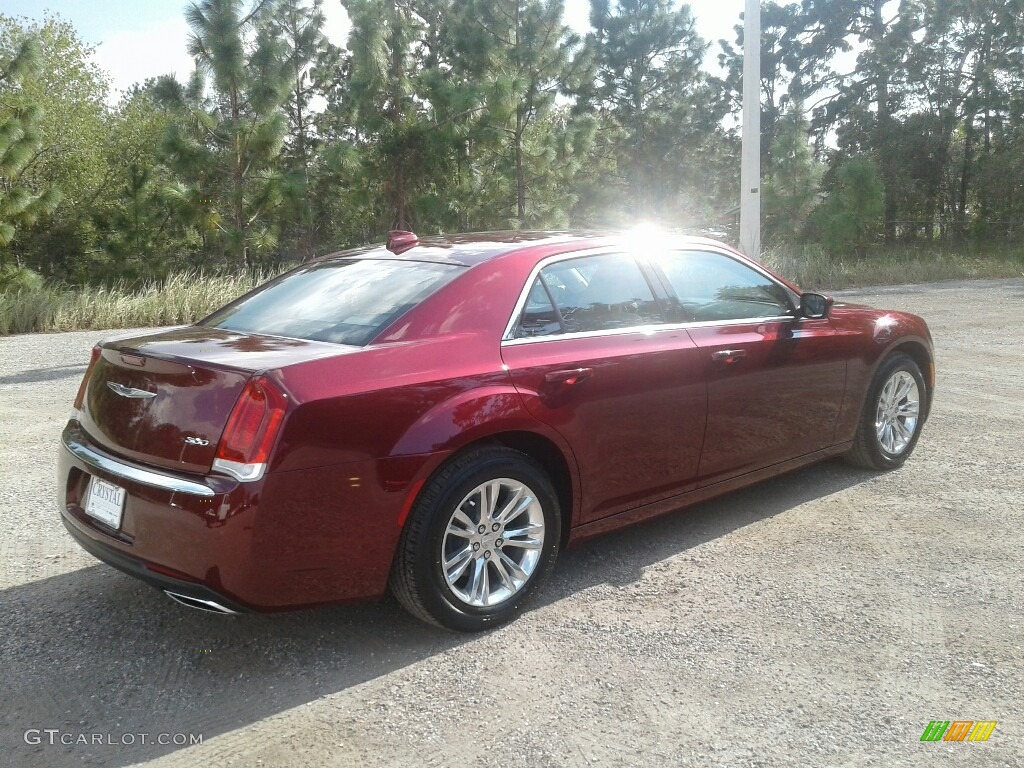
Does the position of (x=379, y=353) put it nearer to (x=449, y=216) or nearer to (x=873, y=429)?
(x=873, y=429)

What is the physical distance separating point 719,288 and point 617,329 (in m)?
0.85

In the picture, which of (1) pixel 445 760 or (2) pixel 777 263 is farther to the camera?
(2) pixel 777 263

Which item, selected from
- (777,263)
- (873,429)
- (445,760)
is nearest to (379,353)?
(445,760)

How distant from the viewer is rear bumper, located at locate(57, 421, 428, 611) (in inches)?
118

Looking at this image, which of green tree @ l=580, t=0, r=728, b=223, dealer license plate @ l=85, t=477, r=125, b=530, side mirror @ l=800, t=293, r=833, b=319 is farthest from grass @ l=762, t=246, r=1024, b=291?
dealer license plate @ l=85, t=477, r=125, b=530

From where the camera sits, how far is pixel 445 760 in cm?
272

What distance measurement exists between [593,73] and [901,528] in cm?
2120

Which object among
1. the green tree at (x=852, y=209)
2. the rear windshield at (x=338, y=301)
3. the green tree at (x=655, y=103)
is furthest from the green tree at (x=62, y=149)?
the green tree at (x=852, y=209)

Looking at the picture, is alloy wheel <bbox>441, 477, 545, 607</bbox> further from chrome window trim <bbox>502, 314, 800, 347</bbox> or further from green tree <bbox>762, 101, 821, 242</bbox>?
green tree <bbox>762, 101, 821, 242</bbox>

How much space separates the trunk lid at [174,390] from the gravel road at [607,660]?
2.52 feet

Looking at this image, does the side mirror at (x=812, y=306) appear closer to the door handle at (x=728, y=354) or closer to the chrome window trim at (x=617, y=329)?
the chrome window trim at (x=617, y=329)

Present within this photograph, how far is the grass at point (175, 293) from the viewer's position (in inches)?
561

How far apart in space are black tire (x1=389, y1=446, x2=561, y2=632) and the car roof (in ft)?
2.96

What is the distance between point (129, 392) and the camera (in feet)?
11.1
